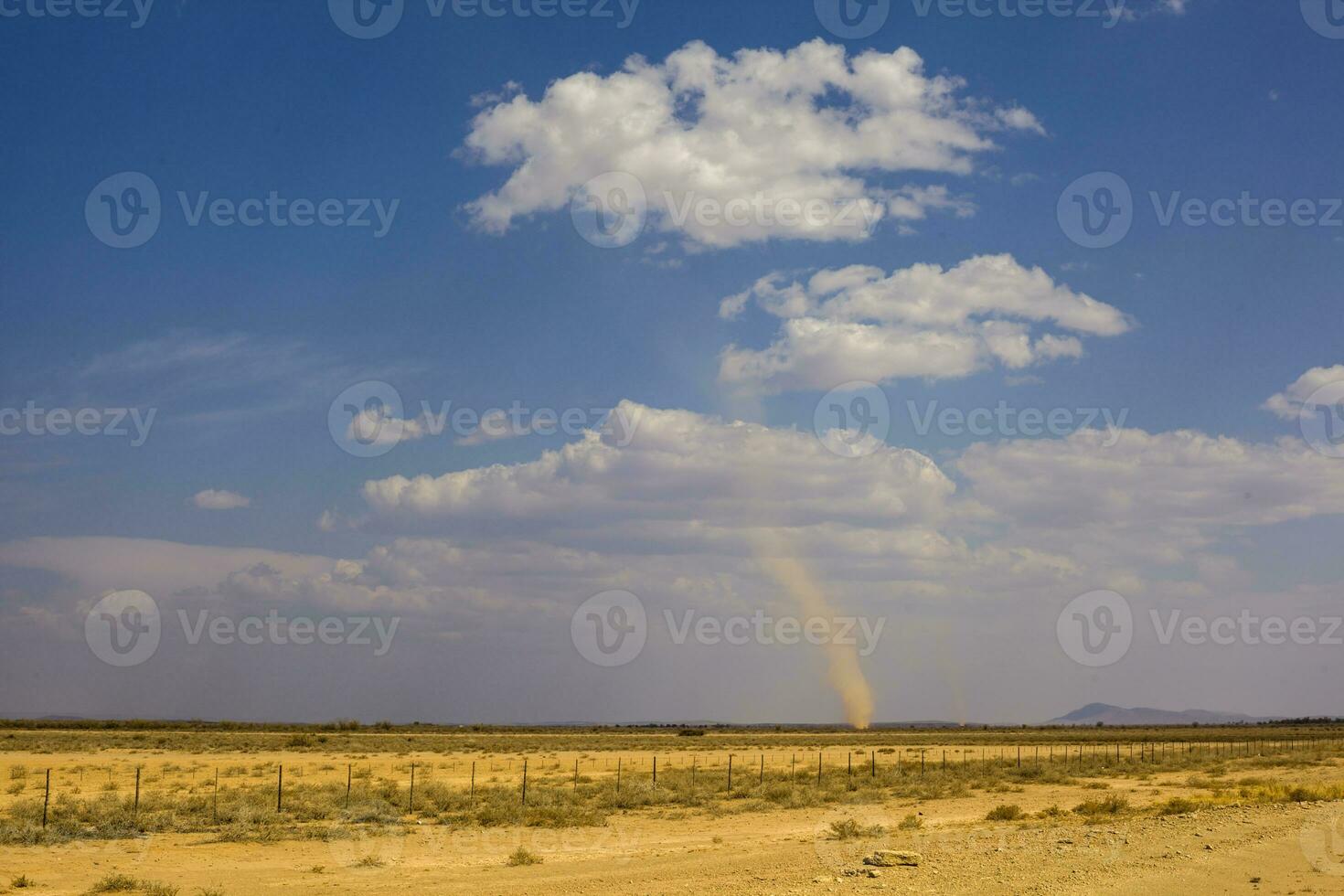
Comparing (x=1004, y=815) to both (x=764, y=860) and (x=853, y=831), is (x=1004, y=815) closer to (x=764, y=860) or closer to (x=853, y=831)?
(x=853, y=831)

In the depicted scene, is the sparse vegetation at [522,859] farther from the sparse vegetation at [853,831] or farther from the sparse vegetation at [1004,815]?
the sparse vegetation at [1004,815]

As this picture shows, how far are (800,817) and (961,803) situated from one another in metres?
7.70

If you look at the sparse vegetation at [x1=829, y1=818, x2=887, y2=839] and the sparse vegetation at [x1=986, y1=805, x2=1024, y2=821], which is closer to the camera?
the sparse vegetation at [x1=829, y1=818, x2=887, y2=839]

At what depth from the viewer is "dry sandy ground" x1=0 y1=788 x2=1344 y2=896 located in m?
17.8

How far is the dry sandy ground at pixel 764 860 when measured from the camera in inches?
699

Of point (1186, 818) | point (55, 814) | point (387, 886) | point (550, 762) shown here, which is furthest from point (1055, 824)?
point (550, 762)

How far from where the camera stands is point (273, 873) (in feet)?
75.0

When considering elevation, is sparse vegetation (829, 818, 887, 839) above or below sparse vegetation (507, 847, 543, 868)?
above

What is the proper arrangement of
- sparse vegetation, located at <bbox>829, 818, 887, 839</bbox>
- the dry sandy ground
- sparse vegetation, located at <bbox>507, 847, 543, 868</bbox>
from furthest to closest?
A: 1. sparse vegetation, located at <bbox>829, 818, 887, 839</bbox>
2. sparse vegetation, located at <bbox>507, 847, 543, 868</bbox>
3. the dry sandy ground

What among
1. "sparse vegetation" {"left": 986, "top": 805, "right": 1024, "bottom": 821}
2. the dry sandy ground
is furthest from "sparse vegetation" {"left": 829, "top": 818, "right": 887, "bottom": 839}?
"sparse vegetation" {"left": 986, "top": 805, "right": 1024, "bottom": 821}

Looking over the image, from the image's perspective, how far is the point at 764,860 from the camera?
21.9 m

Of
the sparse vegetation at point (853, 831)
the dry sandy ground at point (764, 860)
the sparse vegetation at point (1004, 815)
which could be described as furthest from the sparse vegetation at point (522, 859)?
the sparse vegetation at point (1004, 815)

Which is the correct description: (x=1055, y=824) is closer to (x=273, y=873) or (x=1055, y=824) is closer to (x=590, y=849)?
(x=590, y=849)

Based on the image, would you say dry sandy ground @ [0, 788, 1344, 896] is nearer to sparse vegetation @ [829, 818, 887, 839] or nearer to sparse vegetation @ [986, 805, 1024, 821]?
sparse vegetation @ [829, 818, 887, 839]
